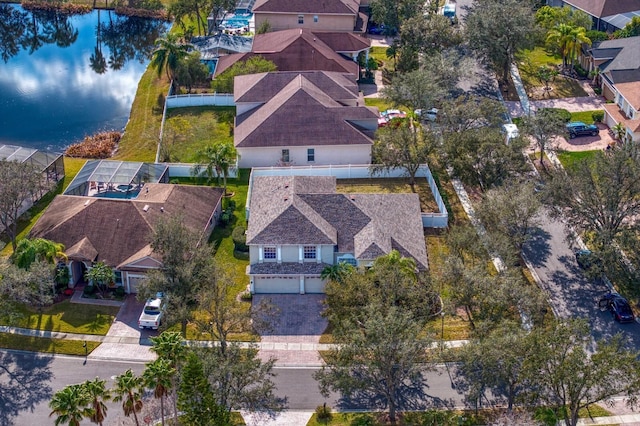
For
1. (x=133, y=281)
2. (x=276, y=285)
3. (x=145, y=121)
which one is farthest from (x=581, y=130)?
(x=133, y=281)

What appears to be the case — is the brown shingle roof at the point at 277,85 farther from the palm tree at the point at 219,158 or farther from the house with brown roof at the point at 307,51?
the palm tree at the point at 219,158

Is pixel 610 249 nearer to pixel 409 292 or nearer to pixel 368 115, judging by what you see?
pixel 409 292

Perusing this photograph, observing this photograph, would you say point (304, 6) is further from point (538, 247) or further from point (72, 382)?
point (72, 382)

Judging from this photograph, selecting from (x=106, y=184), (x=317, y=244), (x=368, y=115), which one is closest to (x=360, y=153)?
(x=368, y=115)

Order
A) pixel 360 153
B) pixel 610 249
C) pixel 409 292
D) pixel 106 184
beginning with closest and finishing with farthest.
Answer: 1. pixel 409 292
2. pixel 610 249
3. pixel 106 184
4. pixel 360 153

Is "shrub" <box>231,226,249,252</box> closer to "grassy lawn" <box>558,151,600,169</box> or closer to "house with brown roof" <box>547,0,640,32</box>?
"grassy lawn" <box>558,151,600,169</box>

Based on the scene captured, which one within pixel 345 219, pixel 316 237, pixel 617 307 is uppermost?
pixel 345 219
